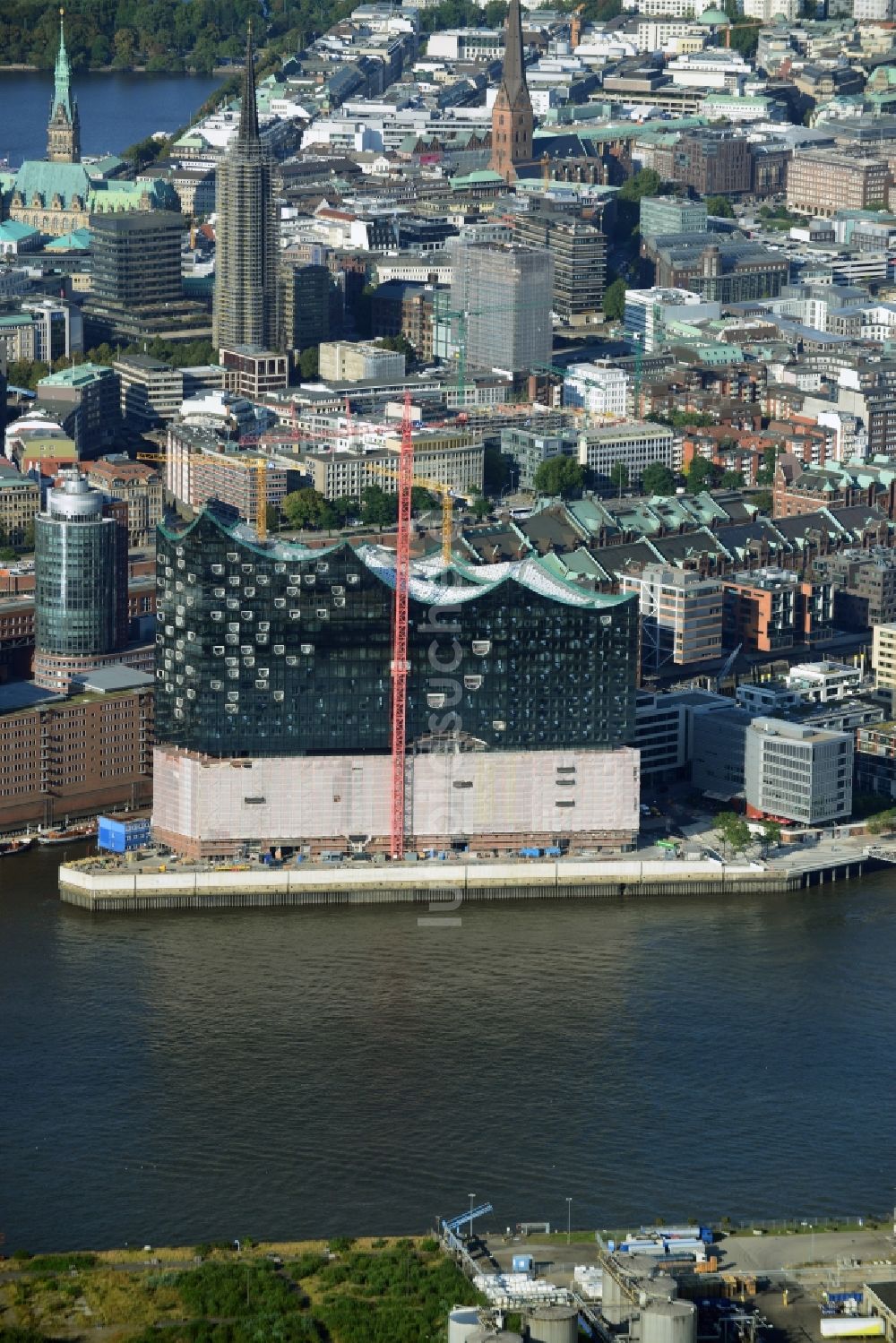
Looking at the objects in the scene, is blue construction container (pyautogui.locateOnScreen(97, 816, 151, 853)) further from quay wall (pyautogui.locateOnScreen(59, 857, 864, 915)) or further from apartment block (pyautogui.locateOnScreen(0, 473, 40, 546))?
apartment block (pyautogui.locateOnScreen(0, 473, 40, 546))

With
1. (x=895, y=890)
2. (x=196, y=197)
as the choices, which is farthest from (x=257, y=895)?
(x=196, y=197)

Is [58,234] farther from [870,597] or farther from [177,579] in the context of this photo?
[177,579]

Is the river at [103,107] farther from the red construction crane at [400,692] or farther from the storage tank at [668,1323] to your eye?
the storage tank at [668,1323]

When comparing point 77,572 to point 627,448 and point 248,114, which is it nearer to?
point 627,448

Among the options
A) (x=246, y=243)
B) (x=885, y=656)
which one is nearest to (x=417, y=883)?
(x=885, y=656)

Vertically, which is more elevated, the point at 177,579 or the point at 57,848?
the point at 177,579

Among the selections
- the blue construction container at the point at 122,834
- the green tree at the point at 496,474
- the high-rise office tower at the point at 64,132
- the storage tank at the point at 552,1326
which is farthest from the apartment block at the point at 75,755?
the high-rise office tower at the point at 64,132
